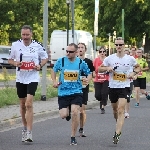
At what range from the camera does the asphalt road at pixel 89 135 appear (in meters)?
12.6

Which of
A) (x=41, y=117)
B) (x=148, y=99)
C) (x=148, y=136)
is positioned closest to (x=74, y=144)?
(x=148, y=136)

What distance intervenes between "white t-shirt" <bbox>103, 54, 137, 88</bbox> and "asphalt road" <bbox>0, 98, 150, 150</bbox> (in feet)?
3.24

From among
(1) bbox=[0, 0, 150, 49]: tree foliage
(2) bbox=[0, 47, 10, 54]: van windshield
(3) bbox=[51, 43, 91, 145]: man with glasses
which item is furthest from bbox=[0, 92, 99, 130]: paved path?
(1) bbox=[0, 0, 150, 49]: tree foliage

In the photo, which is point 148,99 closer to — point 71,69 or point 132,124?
point 132,124

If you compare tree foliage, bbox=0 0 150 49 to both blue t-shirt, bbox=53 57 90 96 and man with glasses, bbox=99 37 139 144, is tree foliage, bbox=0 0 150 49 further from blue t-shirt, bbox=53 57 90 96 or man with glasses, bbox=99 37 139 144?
blue t-shirt, bbox=53 57 90 96

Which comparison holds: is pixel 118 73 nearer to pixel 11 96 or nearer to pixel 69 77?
pixel 69 77

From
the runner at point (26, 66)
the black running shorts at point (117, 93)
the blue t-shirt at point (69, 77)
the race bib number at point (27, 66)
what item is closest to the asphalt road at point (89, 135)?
the runner at point (26, 66)

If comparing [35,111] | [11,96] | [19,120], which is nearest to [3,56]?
[11,96]

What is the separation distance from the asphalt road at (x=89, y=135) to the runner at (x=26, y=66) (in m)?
0.58

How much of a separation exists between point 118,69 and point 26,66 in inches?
65.8

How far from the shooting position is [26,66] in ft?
43.9

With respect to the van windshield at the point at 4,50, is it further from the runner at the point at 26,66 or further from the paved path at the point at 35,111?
the runner at the point at 26,66

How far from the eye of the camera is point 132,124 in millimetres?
17500

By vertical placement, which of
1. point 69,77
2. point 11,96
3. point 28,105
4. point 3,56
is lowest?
point 3,56
